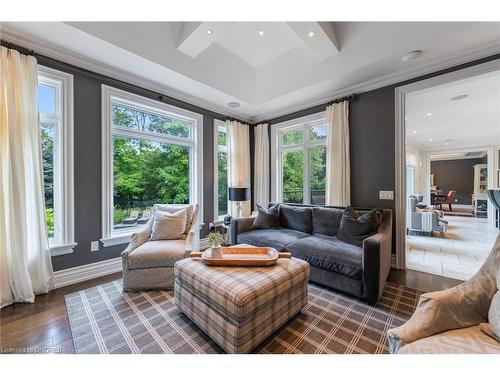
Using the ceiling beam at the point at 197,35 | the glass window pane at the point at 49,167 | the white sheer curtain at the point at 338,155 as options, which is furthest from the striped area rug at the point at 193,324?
the ceiling beam at the point at 197,35

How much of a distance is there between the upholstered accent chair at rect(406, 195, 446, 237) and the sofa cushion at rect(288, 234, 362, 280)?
357cm

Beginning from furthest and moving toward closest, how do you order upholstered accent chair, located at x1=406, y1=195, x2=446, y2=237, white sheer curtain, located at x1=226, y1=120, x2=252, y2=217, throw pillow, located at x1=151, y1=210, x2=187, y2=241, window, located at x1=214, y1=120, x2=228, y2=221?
upholstered accent chair, located at x1=406, y1=195, x2=446, y2=237
white sheer curtain, located at x1=226, y1=120, x2=252, y2=217
window, located at x1=214, y1=120, x2=228, y2=221
throw pillow, located at x1=151, y1=210, x2=187, y2=241

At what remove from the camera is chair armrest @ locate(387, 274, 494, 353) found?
3.37 ft

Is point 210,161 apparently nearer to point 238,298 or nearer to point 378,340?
point 238,298

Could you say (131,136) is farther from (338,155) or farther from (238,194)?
(338,155)

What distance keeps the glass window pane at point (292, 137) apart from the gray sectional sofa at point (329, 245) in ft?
5.12

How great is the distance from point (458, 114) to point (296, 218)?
455 cm

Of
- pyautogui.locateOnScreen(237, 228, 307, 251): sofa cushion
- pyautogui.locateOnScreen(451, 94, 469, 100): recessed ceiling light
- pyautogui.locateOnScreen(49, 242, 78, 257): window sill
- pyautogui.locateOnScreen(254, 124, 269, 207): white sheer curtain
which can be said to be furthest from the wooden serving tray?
pyautogui.locateOnScreen(451, 94, 469, 100): recessed ceiling light

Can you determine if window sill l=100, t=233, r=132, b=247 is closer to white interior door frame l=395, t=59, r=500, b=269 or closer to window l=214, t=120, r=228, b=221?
window l=214, t=120, r=228, b=221

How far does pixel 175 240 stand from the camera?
A: 286 cm

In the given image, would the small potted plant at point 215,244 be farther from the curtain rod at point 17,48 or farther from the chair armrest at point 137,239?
the curtain rod at point 17,48

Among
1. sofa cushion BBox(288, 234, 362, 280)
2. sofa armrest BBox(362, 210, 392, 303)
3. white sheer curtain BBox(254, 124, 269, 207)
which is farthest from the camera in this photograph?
white sheer curtain BBox(254, 124, 269, 207)

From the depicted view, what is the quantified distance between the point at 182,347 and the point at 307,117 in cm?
391

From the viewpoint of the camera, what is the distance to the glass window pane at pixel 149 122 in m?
3.14
